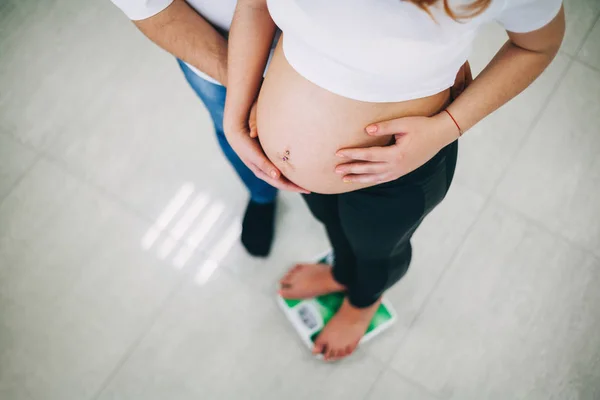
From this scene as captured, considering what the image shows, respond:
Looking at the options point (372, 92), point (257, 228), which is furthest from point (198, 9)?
point (257, 228)

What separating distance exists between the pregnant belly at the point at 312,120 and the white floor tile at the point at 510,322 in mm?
722

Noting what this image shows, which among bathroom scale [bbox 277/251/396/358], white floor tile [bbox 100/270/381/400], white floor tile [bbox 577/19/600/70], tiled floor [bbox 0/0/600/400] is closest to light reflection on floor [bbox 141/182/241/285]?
tiled floor [bbox 0/0/600/400]

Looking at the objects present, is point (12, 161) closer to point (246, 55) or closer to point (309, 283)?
point (309, 283)

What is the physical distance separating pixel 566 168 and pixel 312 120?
1093 mm

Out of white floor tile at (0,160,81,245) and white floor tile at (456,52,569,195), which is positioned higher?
white floor tile at (0,160,81,245)

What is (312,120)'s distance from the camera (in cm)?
60

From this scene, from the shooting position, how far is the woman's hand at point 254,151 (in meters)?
0.70

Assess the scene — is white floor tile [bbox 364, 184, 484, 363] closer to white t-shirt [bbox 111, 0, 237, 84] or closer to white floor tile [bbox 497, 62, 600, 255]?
white floor tile [bbox 497, 62, 600, 255]

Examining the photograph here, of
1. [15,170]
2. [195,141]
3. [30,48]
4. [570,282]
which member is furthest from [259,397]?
[30,48]

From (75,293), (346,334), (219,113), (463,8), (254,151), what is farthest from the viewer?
(75,293)

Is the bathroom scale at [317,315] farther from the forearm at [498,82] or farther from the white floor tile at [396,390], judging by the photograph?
the forearm at [498,82]

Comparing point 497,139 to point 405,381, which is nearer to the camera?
point 405,381

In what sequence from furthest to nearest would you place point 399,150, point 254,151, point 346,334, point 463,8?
point 346,334, point 254,151, point 399,150, point 463,8

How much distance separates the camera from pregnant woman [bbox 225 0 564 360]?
494 millimetres
